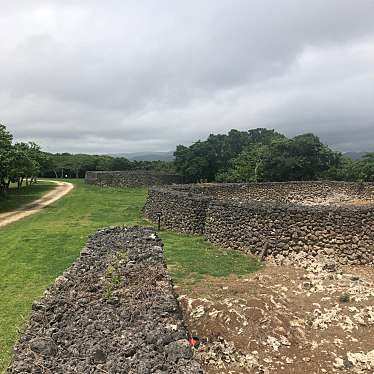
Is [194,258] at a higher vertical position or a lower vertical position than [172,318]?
lower

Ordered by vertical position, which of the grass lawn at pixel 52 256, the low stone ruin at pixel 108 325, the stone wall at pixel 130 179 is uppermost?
the stone wall at pixel 130 179

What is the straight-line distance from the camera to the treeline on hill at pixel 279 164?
40.4m

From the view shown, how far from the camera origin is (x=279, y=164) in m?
40.3

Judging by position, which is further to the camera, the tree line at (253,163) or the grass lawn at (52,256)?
the tree line at (253,163)

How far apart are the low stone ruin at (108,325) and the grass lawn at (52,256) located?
2886 millimetres

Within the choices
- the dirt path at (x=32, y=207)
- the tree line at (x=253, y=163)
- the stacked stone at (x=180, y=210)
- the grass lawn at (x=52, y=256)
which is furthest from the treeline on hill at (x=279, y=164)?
the stacked stone at (x=180, y=210)

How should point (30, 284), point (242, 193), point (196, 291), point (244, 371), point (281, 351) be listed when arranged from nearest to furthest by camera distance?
point (244, 371)
point (281, 351)
point (196, 291)
point (30, 284)
point (242, 193)

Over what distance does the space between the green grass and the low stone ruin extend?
2555 centimetres

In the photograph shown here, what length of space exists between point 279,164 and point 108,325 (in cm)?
3722

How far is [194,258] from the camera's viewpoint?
A: 48.6 ft

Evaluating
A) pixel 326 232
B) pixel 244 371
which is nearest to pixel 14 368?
pixel 244 371

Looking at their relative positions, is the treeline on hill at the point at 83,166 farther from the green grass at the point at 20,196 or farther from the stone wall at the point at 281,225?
the stone wall at the point at 281,225

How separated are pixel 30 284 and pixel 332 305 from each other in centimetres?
918

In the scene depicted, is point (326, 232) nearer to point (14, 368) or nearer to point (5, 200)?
point (14, 368)
